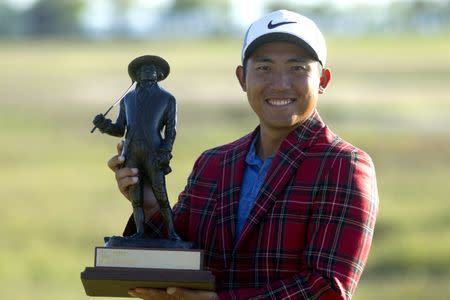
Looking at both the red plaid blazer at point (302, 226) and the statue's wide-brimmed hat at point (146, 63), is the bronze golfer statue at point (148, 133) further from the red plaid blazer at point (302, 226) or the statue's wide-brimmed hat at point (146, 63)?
the red plaid blazer at point (302, 226)

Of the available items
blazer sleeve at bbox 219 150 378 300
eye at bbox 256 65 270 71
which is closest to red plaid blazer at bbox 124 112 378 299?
blazer sleeve at bbox 219 150 378 300

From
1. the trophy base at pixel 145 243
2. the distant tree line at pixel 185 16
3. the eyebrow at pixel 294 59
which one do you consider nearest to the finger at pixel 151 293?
the trophy base at pixel 145 243

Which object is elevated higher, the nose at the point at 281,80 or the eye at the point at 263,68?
the eye at the point at 263,68

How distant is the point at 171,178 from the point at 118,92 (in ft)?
70.5

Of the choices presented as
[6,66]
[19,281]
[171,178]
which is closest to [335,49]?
[6,66]

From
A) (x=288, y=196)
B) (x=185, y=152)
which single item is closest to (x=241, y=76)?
(x=288, y=196)

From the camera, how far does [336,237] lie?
181 inches

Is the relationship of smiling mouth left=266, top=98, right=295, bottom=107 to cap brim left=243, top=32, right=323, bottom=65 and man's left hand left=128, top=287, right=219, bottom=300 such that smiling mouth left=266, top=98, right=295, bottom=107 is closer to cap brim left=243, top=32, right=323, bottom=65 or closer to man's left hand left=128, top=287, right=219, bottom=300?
cap brim left=243, top=32, right=323, bottom=65

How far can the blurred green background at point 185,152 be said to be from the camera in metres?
18.2

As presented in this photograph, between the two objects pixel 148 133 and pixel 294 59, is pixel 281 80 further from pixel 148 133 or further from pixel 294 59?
pixel 148 133

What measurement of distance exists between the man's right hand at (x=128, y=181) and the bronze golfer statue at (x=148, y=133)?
0.07ft

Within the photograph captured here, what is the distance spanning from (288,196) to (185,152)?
25385 mm

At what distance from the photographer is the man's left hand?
15.1 ft

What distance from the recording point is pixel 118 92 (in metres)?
46.5
